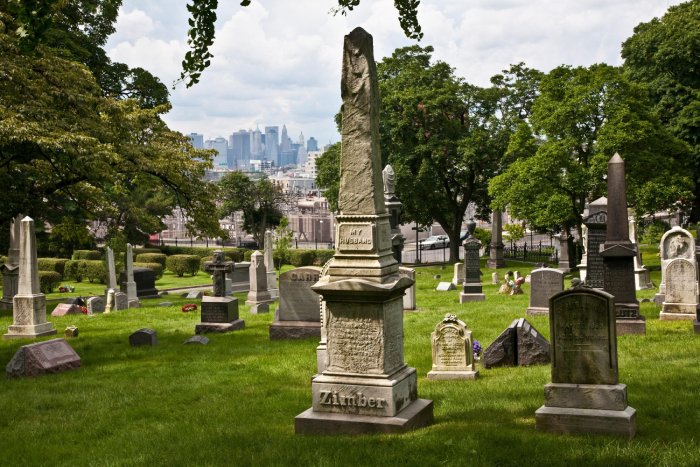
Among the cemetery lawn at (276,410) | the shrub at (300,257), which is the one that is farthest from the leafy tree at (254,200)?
the cemetery lawn at (276,410)

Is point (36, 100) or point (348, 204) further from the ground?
point (36, 100)

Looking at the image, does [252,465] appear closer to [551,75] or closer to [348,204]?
[348,204]

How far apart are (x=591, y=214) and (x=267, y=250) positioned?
1376 cm

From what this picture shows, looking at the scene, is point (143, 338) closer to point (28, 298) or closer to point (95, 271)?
point (28, 298)

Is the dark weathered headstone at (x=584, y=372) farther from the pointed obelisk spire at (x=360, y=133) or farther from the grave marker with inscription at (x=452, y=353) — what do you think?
the grave marker with inscription at (x=452, y=353)

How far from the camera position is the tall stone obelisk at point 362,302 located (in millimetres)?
7324

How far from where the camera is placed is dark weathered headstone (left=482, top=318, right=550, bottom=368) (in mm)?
11266

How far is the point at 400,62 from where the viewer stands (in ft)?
142

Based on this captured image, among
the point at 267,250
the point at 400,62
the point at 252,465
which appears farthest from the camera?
the point at 400,62

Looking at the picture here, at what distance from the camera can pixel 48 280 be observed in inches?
1319

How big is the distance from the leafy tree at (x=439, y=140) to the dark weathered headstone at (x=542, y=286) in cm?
2059

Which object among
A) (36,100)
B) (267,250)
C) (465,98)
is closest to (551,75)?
(465,98)

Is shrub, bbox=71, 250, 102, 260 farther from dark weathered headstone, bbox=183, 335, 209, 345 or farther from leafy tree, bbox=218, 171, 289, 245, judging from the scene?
dark weathered headstone, bbox=183, 335, 209, 345

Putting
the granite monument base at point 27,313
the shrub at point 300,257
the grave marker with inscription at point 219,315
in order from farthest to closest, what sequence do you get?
the shrub at point 300,257 < the grave marker with inscription at point 219,315 < the granite monument base at point 27,313
